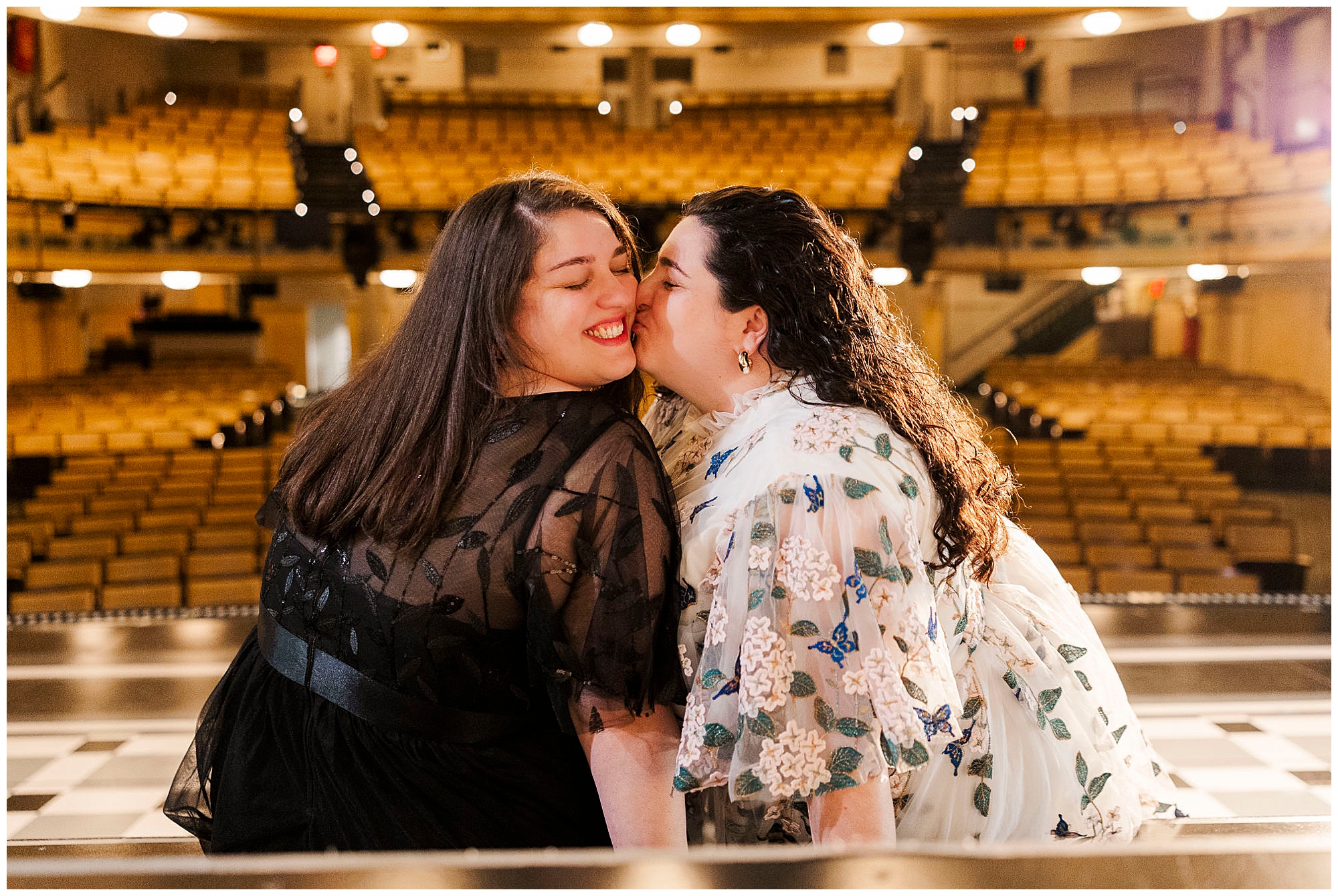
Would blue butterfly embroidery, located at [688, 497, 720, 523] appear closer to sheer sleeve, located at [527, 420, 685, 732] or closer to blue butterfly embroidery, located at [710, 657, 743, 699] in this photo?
sheer sleeve, located at [527, 420, 685, 732]

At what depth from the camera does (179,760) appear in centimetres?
270

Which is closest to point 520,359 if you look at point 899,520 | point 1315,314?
point 899,520

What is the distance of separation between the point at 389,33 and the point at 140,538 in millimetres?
5293

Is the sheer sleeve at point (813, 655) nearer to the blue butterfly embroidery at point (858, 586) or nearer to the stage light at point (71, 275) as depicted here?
the blue butterfly embroidery at point (858, 586)

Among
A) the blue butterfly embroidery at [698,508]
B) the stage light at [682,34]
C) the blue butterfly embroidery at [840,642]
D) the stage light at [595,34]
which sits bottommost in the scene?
the blue butterfly embroidery at [840,642]

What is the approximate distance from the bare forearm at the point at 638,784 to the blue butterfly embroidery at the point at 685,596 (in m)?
0.15

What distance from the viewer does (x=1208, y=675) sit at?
299 cm

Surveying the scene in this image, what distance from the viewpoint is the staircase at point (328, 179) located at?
438 inches

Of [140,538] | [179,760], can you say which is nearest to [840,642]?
[179,760]

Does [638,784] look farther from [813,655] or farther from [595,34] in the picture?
[595,34]

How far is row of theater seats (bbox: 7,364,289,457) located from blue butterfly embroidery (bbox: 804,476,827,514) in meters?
8.23

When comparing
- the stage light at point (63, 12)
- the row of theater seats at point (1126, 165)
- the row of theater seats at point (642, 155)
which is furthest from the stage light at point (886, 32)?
the stage light at point (63, 12)

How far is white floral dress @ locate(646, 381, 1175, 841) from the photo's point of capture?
1158mm

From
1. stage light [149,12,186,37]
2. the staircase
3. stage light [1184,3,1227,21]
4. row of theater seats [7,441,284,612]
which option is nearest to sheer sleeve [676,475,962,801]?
row of theater seats [7,441,284,612]
